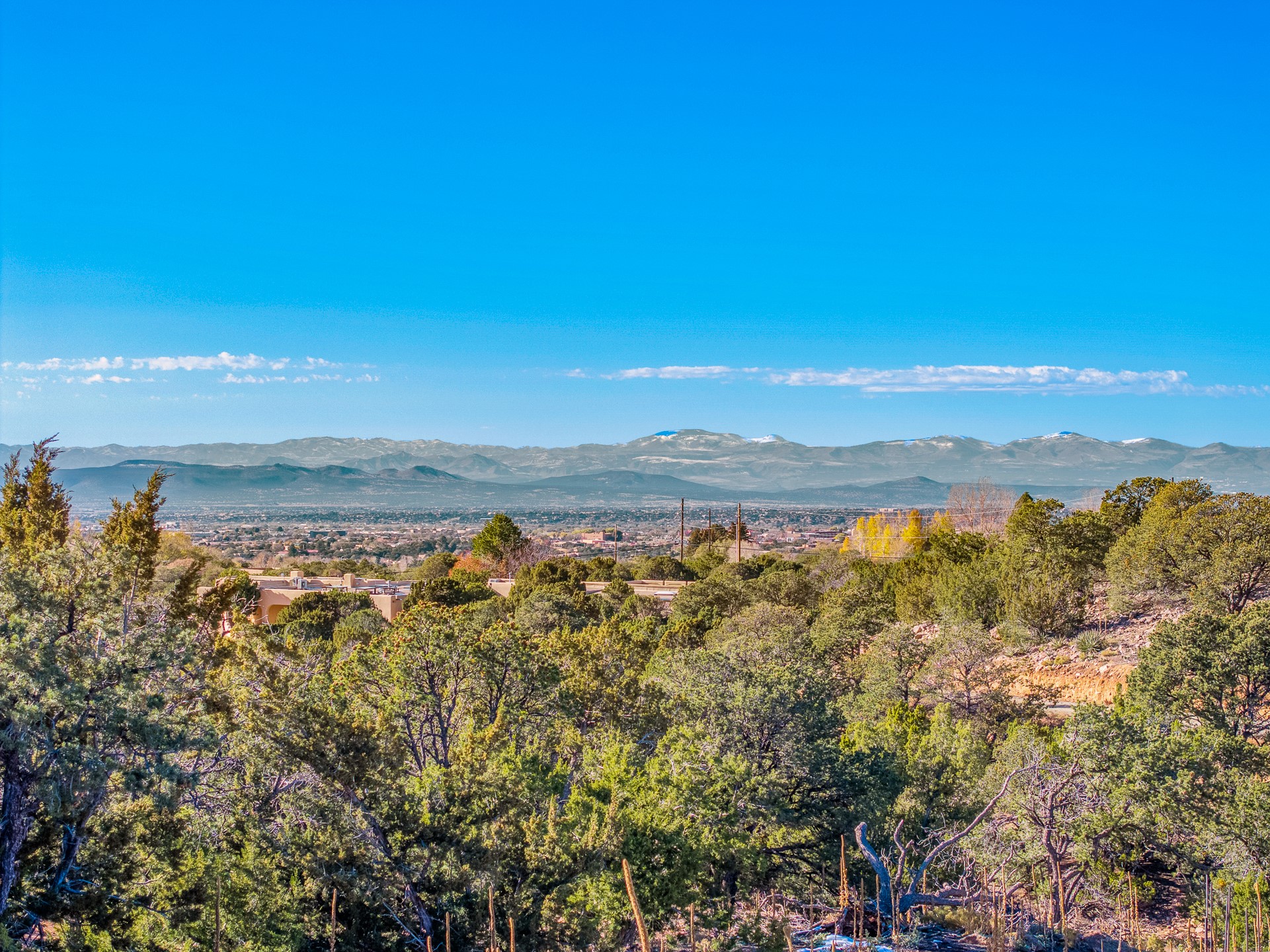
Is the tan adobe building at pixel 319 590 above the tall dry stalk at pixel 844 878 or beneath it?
beneath

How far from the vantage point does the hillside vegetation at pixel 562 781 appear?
8.94 m

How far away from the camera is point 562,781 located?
1461cm

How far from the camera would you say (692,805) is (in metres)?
13.3

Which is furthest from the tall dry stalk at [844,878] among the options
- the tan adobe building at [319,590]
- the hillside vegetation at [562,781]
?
the tan adobe building at [319,590]

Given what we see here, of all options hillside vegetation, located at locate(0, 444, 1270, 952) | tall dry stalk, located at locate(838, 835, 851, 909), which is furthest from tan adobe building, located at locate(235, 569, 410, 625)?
Result: tall dry stalk, located at locate(838, 835, 851, 909)

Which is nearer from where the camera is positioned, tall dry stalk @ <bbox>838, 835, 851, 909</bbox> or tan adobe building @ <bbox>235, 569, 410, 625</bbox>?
tall dry stalk @ <bbox>838, 835, 851, 909</bbox>

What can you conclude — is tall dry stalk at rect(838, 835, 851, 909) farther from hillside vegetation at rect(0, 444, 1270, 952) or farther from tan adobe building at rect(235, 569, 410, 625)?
tan adobe building at rect(235, 569, 410, 625)

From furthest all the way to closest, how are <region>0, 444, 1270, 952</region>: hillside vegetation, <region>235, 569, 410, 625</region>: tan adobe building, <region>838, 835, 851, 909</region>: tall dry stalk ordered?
<region>235, 569, 410, 625</region>: tan adobe building → <region>0, 444, 1270, 952</region>: hillside vegetation → <region>838, 835, 851, 909</region>: tall dry stalk

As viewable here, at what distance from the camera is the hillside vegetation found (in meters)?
8.94

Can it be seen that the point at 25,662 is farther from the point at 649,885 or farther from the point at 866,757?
the point at 866,757

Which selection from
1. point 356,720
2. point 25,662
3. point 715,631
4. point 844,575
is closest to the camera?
point 25,662

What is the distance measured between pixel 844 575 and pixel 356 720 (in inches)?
1779

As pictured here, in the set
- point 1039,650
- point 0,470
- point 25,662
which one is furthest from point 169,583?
point 1039,650

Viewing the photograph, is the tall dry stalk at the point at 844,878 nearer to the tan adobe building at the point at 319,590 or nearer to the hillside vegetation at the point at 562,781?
the hillside vegetation at the point at 562,781
